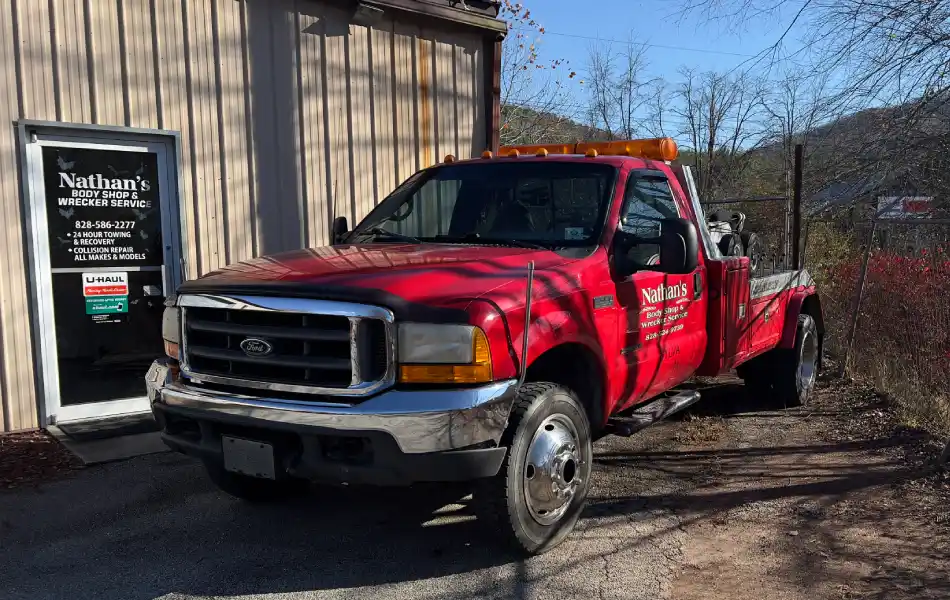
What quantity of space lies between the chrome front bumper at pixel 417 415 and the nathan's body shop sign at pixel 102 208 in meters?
3.66

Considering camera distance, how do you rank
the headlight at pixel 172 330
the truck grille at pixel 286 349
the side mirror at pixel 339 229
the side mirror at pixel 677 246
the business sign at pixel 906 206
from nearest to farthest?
the truck grille at pixel 286 349
the headlight at pixel 172 330
the side mirror at pixel 677 246
the side mirror at pixel 339 229
the business sign at pixel 906 206

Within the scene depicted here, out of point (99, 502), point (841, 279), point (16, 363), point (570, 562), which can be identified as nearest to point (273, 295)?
point (570, 562)

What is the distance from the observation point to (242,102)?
284 inches

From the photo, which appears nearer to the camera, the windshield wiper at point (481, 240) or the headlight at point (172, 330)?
the headlight at point (172, 330)

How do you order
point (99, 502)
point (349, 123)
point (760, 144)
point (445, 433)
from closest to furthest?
point (445, 433) → point (99, 502) → point (349, 123) → point (760, 144)

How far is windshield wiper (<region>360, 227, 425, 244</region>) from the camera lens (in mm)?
4659

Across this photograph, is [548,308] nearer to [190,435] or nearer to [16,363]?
[190,435]

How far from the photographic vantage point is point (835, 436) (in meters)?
6.11

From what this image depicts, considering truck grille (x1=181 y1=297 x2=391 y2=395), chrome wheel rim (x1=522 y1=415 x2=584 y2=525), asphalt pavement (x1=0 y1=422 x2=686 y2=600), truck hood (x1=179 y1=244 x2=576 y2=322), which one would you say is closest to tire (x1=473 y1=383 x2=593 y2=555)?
chrome wheel rim (x1=522 y1=415 x2=584 y2=525)

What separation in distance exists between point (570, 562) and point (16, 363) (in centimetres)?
455

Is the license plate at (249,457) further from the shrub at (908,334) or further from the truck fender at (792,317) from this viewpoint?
the shrub at (908,334)

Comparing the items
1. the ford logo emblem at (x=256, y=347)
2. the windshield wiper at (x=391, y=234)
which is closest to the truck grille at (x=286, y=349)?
the ford logo emblem at (x=256, y=347)

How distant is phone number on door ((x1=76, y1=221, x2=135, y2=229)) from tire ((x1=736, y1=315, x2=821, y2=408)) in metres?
5.65

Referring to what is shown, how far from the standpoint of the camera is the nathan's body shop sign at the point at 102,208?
618cm
